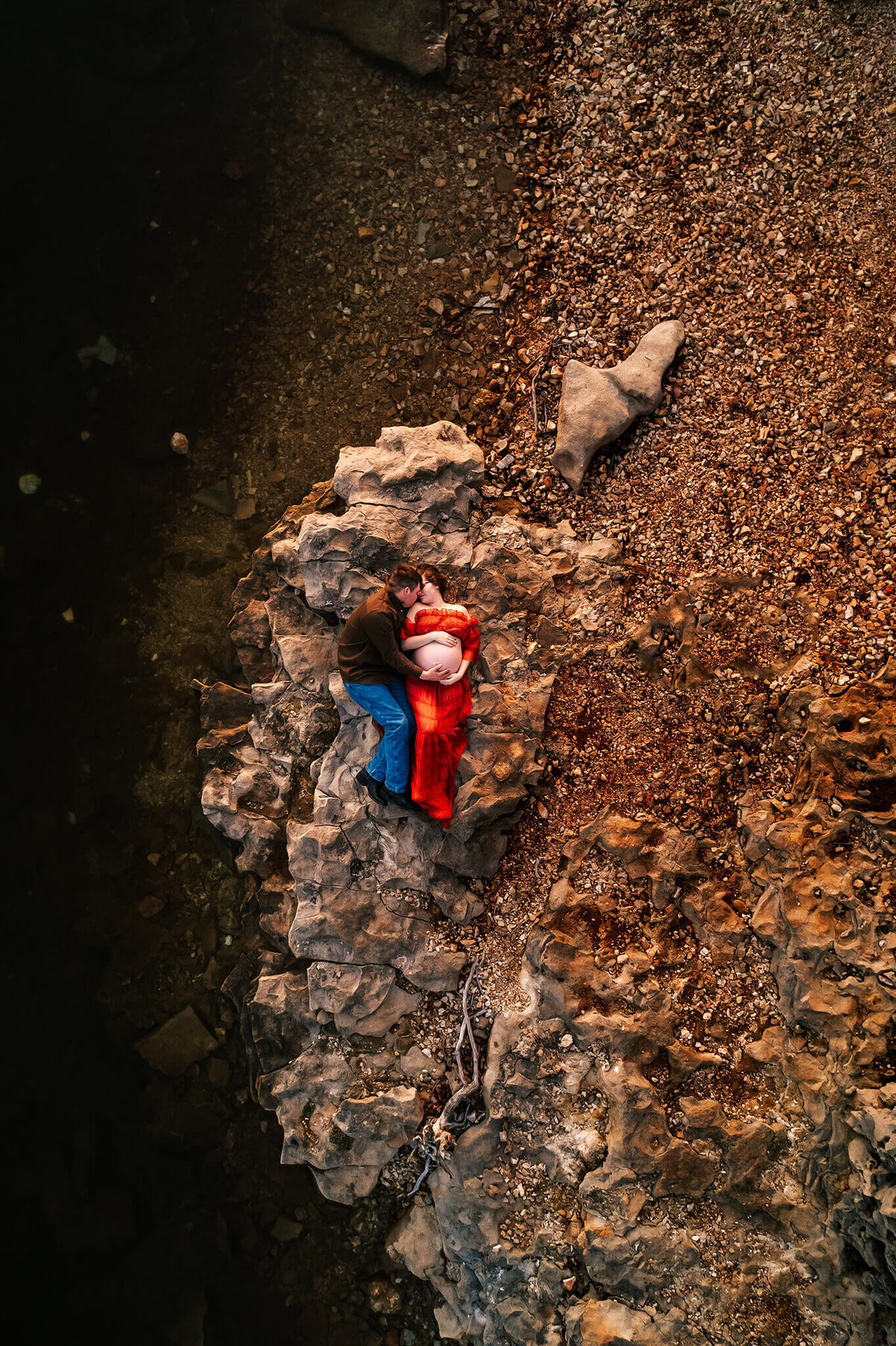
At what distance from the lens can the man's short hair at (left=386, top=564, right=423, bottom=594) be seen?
15.2ft

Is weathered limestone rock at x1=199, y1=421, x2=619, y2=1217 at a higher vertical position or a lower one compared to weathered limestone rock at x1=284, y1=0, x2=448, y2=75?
lower

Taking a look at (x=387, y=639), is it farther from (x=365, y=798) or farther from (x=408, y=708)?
(x=365, y=798)

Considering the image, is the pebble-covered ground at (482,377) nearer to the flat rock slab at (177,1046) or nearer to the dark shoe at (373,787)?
the flat rock slab at (177,1046)

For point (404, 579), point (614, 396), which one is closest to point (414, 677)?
point (404, 579)

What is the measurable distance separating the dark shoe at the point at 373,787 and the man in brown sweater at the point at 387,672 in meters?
0.01

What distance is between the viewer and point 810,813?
4.87 meters

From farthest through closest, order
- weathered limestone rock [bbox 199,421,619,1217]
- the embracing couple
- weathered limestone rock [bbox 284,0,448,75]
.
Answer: weathered limestone rock [bbox 284,0,448,75], weathered limestone rock [bbox 199,421,619,1217], the embracing couple

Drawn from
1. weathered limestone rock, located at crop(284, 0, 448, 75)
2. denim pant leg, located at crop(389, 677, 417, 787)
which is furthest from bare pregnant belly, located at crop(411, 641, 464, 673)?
weathered limestone rock, located at crop(284, 0, 448, 75)

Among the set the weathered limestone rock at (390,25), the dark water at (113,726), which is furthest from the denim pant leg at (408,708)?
the weathered limestone rock at (390,25)

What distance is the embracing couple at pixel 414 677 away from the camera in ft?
15.5

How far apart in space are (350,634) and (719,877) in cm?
306

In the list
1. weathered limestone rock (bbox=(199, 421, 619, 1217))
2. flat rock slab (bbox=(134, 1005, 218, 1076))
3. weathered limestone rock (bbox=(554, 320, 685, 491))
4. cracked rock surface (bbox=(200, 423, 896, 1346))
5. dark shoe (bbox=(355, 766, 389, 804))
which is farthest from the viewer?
flat rock slab (bbox=(134, 1005, 218, 1076))

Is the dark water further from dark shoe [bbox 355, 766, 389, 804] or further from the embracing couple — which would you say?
the embracing couple

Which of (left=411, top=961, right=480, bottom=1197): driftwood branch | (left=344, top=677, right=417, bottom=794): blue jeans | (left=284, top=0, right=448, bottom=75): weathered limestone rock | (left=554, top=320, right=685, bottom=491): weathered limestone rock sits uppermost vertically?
(left=284, top=0, right=448, bottom=75): weathered limestone rock
